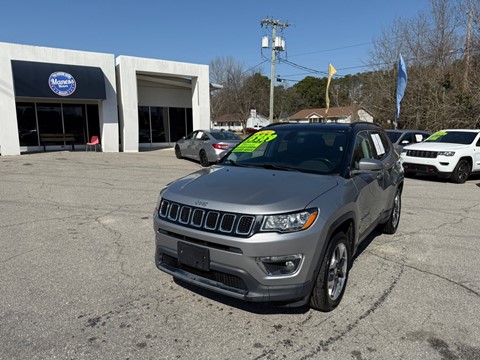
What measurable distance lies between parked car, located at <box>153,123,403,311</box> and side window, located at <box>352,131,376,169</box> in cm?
4

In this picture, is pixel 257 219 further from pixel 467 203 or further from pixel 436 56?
pixel 436 56

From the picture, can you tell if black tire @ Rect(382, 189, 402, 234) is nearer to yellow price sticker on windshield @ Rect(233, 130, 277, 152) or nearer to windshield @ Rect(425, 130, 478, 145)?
yellow price sticker on windshield @ Rect(233, 130, 277, 152)

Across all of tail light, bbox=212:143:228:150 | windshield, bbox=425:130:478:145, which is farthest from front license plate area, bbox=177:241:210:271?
windshield, bbox=425:130:478:145

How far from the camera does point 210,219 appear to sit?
285 centimetres

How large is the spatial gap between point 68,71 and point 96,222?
13084mm

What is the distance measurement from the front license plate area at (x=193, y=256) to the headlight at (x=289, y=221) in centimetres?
53

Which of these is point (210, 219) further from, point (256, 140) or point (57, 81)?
point (57, 81)

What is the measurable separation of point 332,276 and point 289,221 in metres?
0.88

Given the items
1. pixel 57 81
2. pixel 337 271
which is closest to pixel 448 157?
pixel 337 271

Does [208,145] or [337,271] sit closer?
[337,271]

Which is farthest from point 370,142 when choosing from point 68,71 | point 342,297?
point 68,71

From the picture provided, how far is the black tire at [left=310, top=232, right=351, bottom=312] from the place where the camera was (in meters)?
3.01

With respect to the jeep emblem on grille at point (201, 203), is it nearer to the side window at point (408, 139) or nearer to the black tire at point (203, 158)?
the black tire at point (203, 158)

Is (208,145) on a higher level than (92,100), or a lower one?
lower
